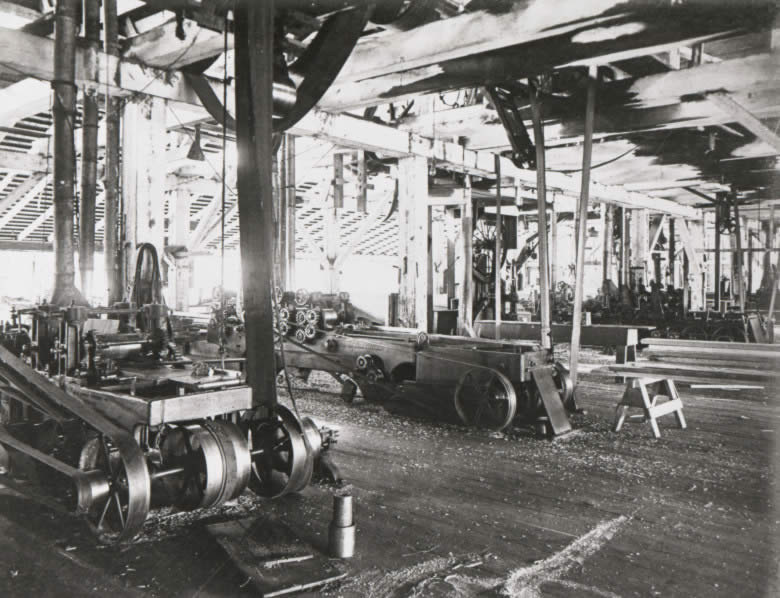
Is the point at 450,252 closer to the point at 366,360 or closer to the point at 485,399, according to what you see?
the point at 366,360

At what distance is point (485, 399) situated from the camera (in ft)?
19.1

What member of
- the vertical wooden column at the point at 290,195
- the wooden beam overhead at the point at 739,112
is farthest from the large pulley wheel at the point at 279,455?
the wooden beam overhead at the point at 739,112

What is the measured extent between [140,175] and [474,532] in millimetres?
4811

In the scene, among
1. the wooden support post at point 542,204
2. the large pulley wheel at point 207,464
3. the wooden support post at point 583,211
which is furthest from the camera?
the wooden support post at point 542,204

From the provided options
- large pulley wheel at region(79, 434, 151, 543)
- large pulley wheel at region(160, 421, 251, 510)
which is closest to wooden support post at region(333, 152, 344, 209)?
large pulley wheel at region(160, 421, 251, 510)

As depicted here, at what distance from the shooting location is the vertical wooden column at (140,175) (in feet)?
21.0

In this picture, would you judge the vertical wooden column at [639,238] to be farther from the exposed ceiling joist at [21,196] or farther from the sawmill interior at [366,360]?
the exposed ceiling joist at [21,196]

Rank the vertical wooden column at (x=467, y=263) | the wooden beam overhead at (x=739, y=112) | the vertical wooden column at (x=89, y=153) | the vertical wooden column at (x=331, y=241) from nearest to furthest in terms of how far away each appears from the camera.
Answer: the vertical wooden column at (x=89, y=153) → the wooden beam overhead at (x=739, y=112) → the vertical wooden column at (x=467, y=263) → the vertical wooden column at (x=331, y=241)

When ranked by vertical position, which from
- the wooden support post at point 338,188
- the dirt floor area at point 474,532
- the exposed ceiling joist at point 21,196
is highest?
the exposed ceiling joist at point 21,196

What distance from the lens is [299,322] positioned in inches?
295

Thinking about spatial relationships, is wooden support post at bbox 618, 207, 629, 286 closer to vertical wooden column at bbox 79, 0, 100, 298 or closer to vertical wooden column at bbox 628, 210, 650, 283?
vertical wooden column at bbox 628, 210, 650, 283

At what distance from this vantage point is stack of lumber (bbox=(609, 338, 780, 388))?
25.2 feet

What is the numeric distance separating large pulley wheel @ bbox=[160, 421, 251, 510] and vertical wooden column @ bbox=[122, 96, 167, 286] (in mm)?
3228

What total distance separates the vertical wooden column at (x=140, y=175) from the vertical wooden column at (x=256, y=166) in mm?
3018
